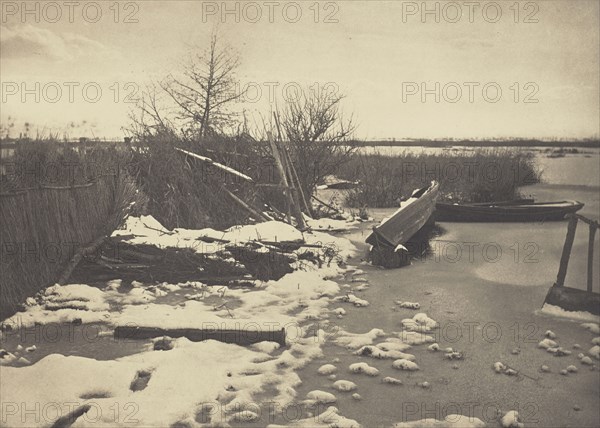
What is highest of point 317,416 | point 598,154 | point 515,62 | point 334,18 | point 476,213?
point 334,18

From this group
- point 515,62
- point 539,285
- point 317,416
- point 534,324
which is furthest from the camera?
point 539,285

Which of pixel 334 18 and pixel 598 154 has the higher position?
pixel 334 18

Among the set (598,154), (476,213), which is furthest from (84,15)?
(476,213)

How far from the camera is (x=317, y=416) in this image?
2.96 metres

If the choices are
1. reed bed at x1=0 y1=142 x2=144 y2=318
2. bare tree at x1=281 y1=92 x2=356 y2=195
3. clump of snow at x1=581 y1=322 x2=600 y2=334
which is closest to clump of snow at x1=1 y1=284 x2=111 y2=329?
reed bed at x1=0 y1=142 x2=144 y2=318

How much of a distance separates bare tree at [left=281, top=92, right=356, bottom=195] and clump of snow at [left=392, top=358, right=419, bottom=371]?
7.38 meters

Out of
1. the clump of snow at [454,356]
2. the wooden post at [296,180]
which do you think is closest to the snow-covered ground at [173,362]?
the clump of snow at [454,356]

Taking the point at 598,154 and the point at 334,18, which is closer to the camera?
the point at 598,154

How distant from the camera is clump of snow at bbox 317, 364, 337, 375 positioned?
3.52 metres

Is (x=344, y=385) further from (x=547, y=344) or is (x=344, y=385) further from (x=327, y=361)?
(x=547, y=344)

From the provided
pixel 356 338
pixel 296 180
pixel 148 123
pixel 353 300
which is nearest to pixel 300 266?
pixel 353 300

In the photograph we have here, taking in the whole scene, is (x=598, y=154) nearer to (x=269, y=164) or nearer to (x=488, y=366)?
(x=488, y=366)

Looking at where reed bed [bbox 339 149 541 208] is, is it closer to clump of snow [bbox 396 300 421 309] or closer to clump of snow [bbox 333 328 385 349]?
clump of snow [bbox 396 300 421 309]

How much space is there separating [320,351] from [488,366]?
1177 mm
